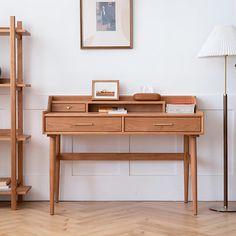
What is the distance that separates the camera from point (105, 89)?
420cm

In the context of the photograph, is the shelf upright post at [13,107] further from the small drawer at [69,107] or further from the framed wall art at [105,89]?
the framed wall art at [105,89]

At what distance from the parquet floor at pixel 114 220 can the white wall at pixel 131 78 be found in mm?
191

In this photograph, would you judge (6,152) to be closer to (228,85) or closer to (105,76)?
(105,76)

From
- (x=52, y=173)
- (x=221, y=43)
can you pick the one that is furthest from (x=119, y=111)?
(x=221, y=43)

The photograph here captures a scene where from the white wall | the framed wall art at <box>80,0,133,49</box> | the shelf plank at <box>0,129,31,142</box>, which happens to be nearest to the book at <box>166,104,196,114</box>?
the white wall

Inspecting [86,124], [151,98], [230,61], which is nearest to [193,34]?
[230,61]

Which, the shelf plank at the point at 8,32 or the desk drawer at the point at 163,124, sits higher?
the shelf plank at the point at 8,32

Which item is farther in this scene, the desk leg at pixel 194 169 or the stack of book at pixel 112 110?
the stack of book at pixel 112 110

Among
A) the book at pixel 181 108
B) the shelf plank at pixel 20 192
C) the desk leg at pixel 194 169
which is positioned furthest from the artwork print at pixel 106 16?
the shelf plank at pixel 20 192

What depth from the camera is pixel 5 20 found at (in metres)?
4.25

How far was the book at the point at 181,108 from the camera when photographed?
155 inches

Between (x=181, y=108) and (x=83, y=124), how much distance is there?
2.60 feet

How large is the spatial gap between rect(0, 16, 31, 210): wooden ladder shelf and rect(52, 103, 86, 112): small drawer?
29 centimetres

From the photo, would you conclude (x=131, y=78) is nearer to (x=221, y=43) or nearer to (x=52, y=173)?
(x=221, y=43)
